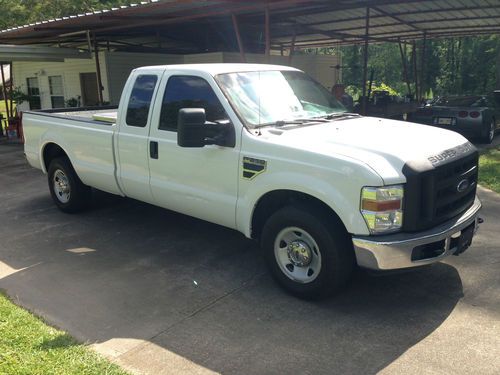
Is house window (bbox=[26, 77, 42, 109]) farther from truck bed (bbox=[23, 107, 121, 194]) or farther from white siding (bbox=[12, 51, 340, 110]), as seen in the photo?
truck bed (bbox=[23, 107, 121, 194])

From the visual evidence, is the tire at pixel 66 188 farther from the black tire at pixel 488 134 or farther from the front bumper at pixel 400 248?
the black tire at pixel 488 134

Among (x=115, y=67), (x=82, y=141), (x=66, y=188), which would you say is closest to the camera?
(x=82, y=141)

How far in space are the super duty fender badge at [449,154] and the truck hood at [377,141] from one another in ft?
0.09

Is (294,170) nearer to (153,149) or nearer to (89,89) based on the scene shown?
(153,149)

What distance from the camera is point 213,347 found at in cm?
333

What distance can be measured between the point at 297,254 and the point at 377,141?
1.13 metres

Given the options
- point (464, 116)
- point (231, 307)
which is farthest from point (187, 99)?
point (464, 116)

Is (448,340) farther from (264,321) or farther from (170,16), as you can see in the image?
(170,16)

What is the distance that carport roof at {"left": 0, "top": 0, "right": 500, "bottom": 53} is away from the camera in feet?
33.6

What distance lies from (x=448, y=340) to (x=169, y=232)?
3411 mm

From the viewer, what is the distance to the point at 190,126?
381cm

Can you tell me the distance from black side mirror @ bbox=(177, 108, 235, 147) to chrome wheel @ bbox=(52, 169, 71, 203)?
3.09m

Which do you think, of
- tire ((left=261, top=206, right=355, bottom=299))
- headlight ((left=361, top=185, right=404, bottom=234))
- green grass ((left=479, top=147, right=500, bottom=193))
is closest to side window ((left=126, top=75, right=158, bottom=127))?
tire ((left=261, top=206, right=355, bottom=299))

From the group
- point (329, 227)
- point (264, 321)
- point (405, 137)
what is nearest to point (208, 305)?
point (264, 321)
